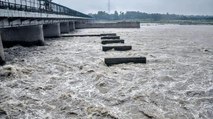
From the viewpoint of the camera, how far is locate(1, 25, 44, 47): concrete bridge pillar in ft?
98.5

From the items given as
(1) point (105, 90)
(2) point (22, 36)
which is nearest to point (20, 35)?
(2) point (22, 36)

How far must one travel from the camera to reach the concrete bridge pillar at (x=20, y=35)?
30.0 m

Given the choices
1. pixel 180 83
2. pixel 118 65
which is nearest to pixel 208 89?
pixel 180 83

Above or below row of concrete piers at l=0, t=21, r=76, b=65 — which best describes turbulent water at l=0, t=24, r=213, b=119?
below

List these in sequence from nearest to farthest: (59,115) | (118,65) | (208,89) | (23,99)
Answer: (59,115)
(23,99)
(208,89)
(118,65)

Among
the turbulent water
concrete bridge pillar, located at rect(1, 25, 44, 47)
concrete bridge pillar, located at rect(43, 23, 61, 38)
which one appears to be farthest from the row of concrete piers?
concrete bridge pillar, located at rect(43, 23, 61, 38)

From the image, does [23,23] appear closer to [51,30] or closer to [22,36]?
[22,36]

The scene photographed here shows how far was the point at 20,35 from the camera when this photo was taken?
30406 millimetres

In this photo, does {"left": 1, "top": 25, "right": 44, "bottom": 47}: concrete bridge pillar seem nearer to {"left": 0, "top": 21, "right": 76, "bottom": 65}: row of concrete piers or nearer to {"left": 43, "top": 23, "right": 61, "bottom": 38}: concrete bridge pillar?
{"left": 0, "top": 21, "right": 76, "bottom": 65}: row of concrete piers

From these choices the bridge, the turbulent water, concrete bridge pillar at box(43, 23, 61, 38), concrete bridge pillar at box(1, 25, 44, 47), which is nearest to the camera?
the turbulent water

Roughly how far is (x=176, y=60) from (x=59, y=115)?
15012 millimetres

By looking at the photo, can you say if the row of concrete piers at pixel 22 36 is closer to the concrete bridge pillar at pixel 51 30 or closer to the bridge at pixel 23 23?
the bridge at pixel 23 23

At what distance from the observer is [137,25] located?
289 feet

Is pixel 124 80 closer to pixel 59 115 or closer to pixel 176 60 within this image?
pixel 59 115
